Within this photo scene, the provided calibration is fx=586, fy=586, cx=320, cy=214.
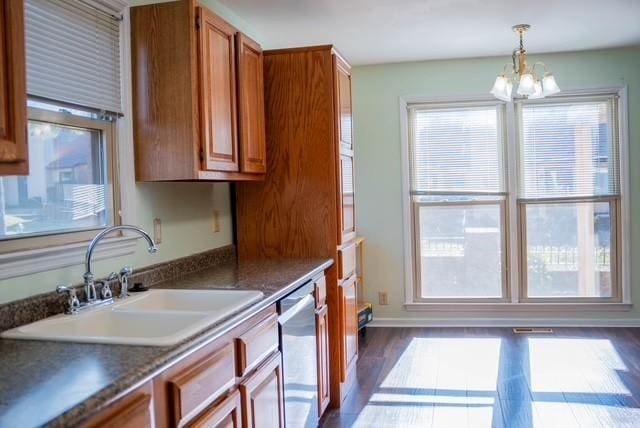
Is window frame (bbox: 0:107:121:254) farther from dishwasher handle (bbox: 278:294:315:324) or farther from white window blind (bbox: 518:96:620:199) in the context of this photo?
white window blind (bbox: 518:96:620:199)

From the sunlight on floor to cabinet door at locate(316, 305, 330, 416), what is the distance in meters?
0.22

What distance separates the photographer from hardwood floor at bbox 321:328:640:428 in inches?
119

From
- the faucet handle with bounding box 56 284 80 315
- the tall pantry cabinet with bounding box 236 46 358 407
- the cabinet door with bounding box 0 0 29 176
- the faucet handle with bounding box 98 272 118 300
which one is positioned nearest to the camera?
the cabinet door with bounding box 0 0 29 176

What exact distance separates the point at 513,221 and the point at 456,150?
757mm

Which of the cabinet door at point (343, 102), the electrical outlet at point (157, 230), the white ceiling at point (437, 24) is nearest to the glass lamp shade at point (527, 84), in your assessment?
the white ceiling at point (437, 24)

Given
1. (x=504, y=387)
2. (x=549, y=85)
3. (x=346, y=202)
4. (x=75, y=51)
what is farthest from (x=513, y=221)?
(x=75, y=51)

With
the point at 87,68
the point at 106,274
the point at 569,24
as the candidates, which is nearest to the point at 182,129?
the point at 87,68

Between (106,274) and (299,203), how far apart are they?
126 cm

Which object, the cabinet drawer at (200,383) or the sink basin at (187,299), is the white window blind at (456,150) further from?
the cabinet drawer at (200,383)

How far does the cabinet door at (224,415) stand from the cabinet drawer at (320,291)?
1.08m

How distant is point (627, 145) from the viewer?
15.4ft

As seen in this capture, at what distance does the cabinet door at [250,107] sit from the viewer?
9.32 ft

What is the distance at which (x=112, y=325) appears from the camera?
1973 millimetres

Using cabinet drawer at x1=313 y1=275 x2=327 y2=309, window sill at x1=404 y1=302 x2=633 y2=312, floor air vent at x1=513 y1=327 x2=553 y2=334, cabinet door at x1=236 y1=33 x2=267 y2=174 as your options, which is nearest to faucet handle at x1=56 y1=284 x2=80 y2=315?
cabinet door at x1=236 y1=33 x2=267 y2=174
